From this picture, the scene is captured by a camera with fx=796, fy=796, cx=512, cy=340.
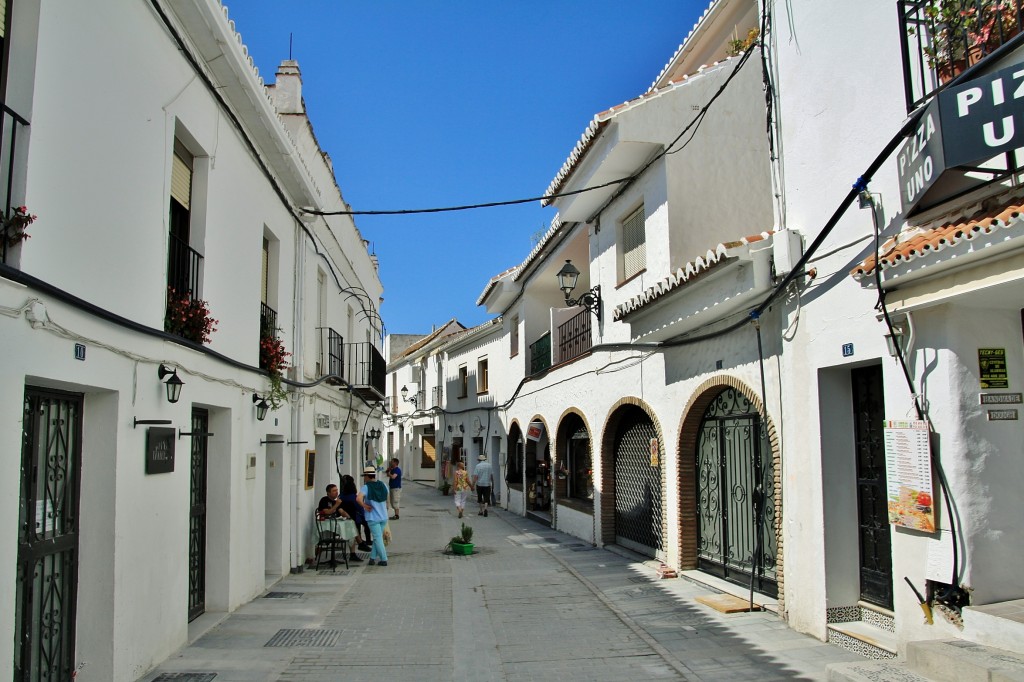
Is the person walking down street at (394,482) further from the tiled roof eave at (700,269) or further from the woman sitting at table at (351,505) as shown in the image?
the tiled roof eave at (700,269)

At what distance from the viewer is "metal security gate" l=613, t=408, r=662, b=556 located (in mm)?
11562

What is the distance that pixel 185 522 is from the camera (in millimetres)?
7062

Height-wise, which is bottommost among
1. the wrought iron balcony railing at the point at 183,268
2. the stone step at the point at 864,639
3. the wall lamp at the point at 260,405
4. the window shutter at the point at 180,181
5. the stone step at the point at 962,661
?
the stone step at the point at 864,639

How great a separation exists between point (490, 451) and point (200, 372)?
17096 millimetres

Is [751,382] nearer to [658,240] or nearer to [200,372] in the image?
[658,240]

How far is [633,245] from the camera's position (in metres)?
12.1

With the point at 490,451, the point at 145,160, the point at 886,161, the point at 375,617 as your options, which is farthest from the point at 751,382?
the point at 490,451

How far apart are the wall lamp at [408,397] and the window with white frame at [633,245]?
2383cm

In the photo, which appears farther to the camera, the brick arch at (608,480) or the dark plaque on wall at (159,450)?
the brick arch at (608,480)

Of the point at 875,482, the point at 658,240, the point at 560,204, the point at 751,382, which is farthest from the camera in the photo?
the point at 560,204

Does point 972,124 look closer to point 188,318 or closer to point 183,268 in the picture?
point 188,318

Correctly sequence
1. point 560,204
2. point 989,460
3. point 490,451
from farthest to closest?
point 490,451
point 560,204
point 989,460

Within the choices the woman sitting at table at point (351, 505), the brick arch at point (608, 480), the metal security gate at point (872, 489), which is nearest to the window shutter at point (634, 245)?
the brick arch at point (608, 480)

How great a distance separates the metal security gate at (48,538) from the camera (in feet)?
15.6
